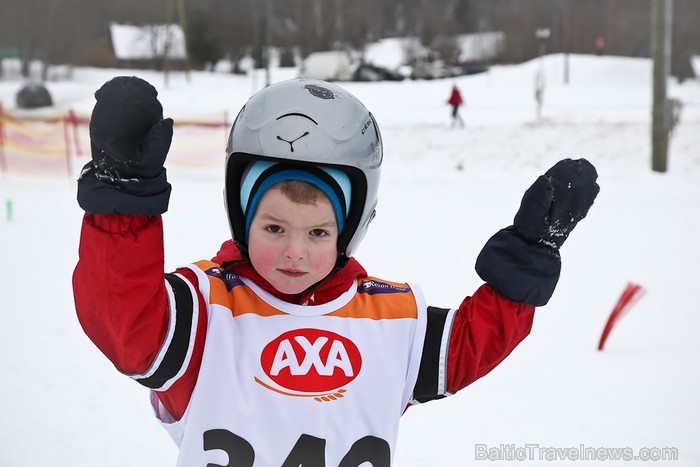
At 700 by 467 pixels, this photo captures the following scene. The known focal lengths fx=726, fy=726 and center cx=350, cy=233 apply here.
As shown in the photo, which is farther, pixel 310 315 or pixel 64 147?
pixel 64 147

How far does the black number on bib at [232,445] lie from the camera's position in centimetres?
152

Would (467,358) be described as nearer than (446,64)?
Yes

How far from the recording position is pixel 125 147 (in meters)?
1.28

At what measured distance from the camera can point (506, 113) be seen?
20.3 m

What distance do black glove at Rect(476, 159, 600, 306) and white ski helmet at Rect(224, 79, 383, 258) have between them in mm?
316

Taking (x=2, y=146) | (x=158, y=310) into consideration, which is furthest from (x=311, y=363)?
(x=2, y=146)

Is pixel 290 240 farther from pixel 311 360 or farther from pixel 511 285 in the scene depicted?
pixel 511 285

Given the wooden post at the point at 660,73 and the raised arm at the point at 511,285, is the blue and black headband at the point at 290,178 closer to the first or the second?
the raised arm at the point at 511,285

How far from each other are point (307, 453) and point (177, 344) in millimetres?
361

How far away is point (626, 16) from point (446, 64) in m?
8.20

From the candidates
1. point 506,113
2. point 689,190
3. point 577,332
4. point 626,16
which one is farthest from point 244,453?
point 626,16

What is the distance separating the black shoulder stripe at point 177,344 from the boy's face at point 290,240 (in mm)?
167

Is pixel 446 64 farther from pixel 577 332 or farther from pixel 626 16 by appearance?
pixel 577 332

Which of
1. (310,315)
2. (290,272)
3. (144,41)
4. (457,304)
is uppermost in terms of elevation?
(144,41)
